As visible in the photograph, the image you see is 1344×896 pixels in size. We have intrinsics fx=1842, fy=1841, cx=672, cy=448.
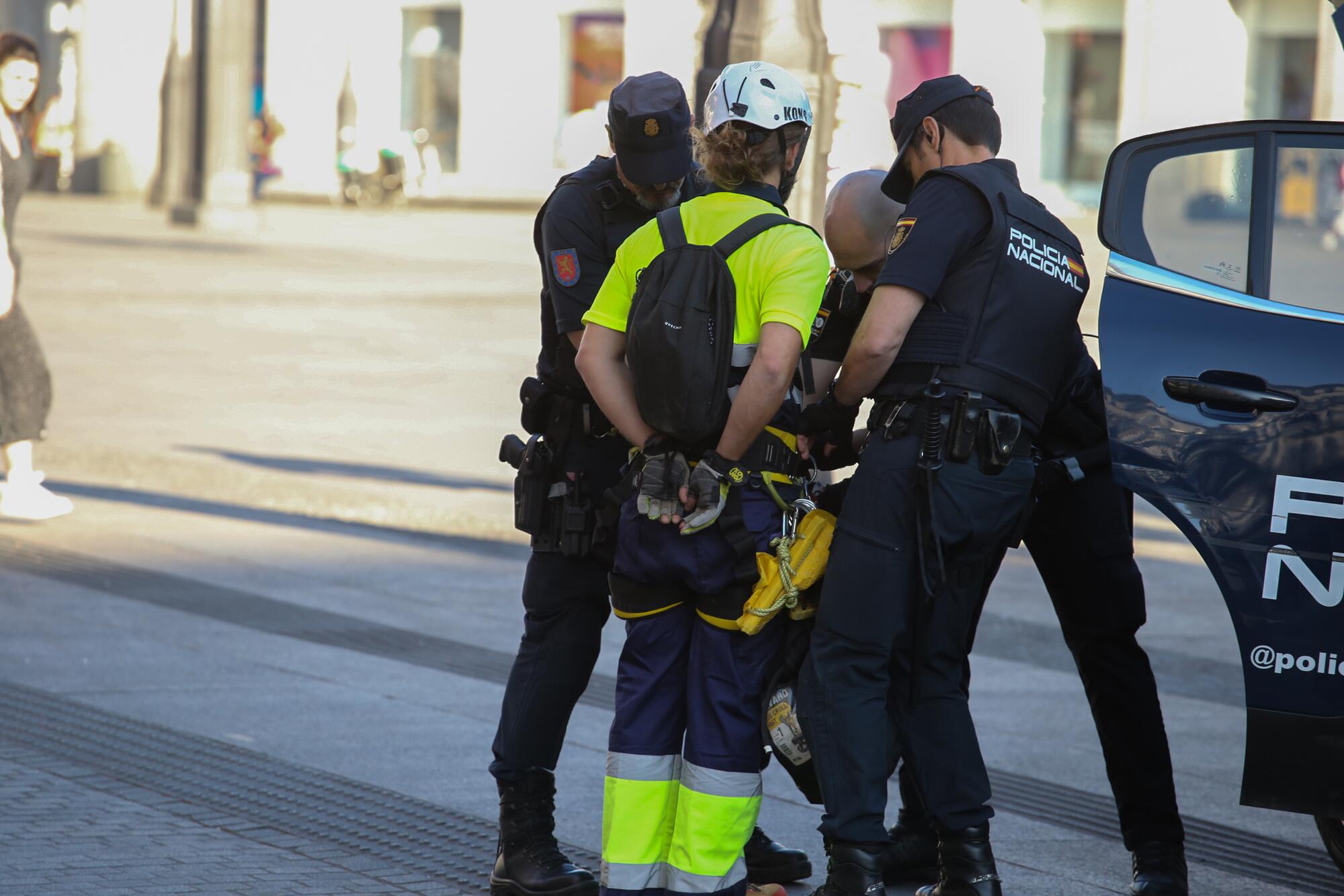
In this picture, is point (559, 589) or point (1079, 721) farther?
point (1079, 721)

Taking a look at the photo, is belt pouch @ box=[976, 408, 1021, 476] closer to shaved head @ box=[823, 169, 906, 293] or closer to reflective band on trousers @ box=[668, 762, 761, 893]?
shaved head @ box=[823, 169, 906, 293]

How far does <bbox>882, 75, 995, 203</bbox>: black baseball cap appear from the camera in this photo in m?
3.79

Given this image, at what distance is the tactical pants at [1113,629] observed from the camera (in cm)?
411

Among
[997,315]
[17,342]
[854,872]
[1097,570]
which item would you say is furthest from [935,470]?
[17,342]

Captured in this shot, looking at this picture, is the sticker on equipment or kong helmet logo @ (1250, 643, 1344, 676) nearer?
kong helmet logo @ (1250, 643, 1344, 676)

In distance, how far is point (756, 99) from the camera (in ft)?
11.6

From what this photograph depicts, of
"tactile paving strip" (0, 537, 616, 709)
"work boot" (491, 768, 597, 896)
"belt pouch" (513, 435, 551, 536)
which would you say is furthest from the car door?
"tactile paving strip" (0, 537, 616, 709)

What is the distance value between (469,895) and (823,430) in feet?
4.27

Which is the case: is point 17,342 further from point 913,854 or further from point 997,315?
point 997,315

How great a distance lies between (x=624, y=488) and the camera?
3.73m

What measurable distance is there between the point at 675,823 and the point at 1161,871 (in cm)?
119

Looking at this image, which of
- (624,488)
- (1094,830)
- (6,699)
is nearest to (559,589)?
(624,488)

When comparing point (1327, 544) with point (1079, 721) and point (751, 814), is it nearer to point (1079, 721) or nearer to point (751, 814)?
point (751, 814)

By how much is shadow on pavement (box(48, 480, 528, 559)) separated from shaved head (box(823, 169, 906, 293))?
14.0ft
